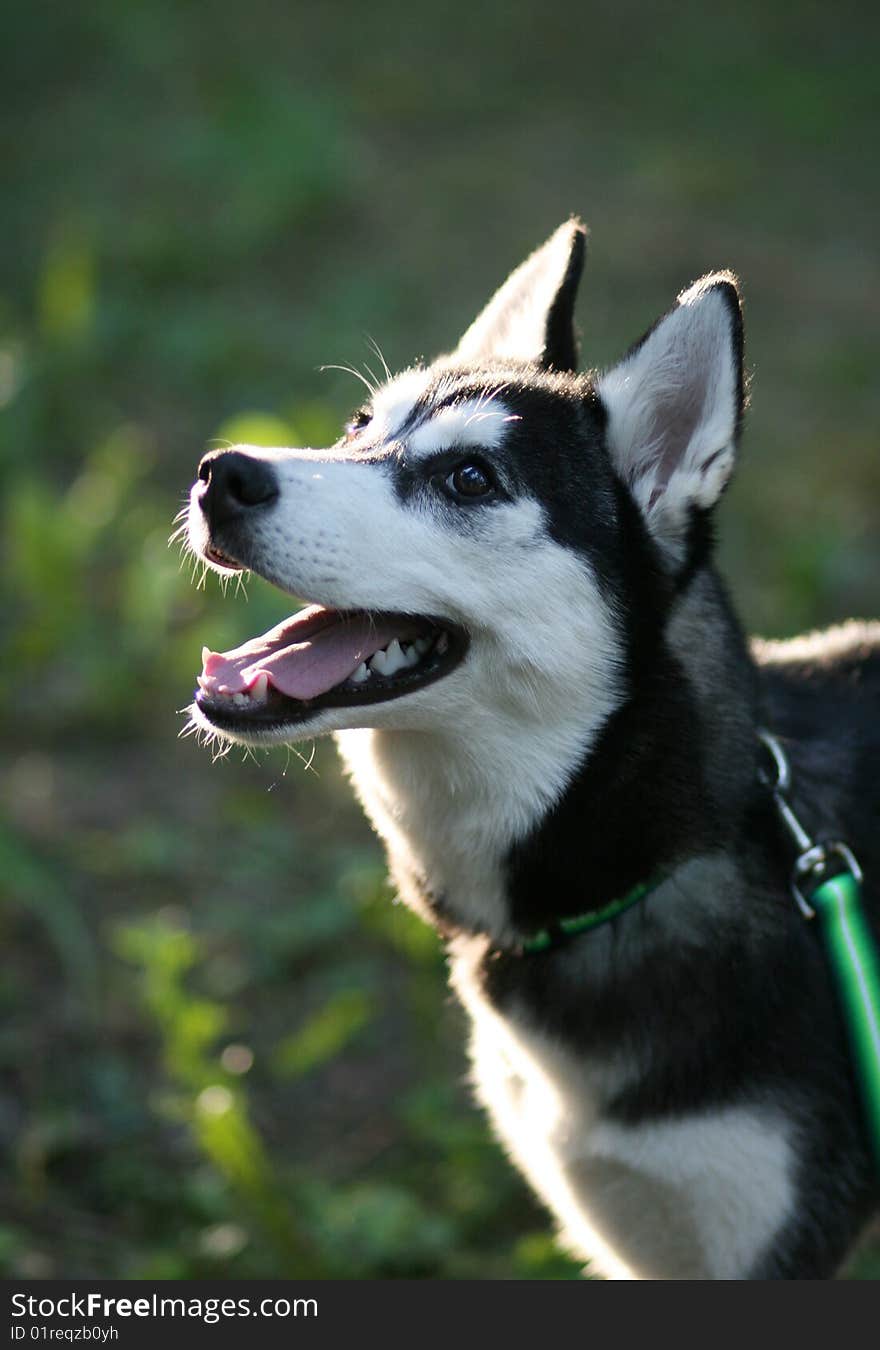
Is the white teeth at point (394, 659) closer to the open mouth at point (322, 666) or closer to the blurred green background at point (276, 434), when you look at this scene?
the open mouth at point (322, 666)

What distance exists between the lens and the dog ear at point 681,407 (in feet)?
8.15

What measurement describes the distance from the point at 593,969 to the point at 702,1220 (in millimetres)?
516

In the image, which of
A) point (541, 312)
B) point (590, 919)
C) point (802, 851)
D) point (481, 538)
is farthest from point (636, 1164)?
point (541, 312)

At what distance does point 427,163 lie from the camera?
9.49 m

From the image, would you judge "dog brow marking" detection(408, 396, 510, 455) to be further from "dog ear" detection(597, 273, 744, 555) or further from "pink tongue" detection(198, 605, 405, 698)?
"pink tongue" detection(198, 605, 405, 698)

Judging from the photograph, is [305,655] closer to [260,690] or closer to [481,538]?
[260,690]

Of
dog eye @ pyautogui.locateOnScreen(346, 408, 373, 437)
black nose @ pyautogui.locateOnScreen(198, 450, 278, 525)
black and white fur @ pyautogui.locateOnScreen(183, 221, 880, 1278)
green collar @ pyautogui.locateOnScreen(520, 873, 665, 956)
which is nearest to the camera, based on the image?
black nose @ pyautogui.locateOnScreen(198, 450, 278, 525)

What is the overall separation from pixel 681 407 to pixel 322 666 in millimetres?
863

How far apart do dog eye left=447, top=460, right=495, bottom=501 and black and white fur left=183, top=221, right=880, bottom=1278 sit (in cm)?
2

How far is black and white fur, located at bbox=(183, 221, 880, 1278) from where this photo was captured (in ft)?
8.30

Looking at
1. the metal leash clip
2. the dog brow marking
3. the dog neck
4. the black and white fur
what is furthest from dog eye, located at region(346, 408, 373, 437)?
the metal leash clip

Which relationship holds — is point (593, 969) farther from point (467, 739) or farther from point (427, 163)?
point (427, 163)

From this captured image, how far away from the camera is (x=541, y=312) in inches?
119

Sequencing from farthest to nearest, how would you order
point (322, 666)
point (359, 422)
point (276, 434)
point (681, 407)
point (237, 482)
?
point (276, 434) → point (359, 422) → point (681, 407) → point (322, 666) → point (237, 482)
